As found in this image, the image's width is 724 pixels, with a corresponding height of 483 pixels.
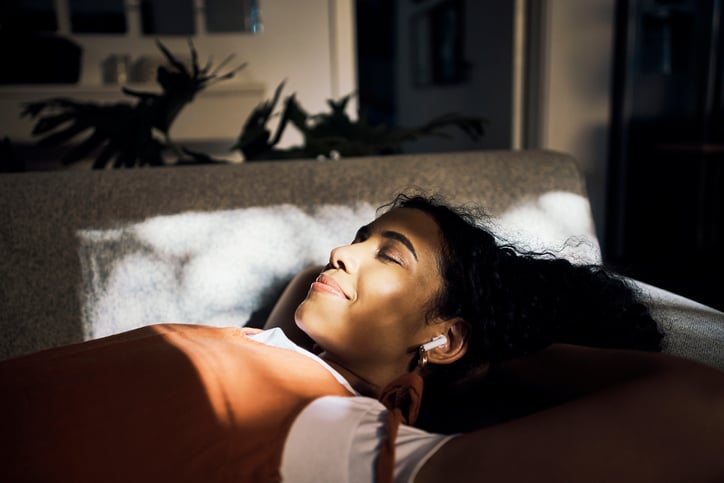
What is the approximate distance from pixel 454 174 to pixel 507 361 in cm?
56

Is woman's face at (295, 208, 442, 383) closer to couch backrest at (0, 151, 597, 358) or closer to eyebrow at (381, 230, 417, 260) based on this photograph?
eyebrow at (381, 230, 417, 260)

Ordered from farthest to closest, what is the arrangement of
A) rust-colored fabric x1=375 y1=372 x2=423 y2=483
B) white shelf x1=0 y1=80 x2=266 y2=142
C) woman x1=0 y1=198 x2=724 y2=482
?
white shelf x1=0 y1=80 x2=266 y2=142 → rust-colored fabric x1=375 y1=372 x2=423 y2=483 → woman x1=0 y1=198 x2=724 y2=482

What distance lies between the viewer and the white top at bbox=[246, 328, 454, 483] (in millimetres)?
625

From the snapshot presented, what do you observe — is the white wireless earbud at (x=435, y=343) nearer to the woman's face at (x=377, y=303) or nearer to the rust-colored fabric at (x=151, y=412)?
the woman's face at (x=377, y=303)

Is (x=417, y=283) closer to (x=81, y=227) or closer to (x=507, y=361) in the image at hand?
(x=507, y=361)

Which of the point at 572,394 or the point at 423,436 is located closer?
the point at 423,436

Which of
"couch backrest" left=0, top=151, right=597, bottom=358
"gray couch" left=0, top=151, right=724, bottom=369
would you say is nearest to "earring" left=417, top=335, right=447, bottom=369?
"gray couch" left=0, top=151, right=724, bottom=369

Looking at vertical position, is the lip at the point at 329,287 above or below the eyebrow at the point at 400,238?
below

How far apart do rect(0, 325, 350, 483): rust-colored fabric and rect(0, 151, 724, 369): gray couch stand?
373mm

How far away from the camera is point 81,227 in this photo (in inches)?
45.3

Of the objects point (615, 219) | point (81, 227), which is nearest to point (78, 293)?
point (81, 227)

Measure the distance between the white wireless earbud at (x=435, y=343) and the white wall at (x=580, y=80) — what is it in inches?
112

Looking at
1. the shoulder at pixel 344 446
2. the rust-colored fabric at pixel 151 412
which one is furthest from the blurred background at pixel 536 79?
the shoulder at pixel 344 446

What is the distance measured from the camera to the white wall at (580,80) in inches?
132
